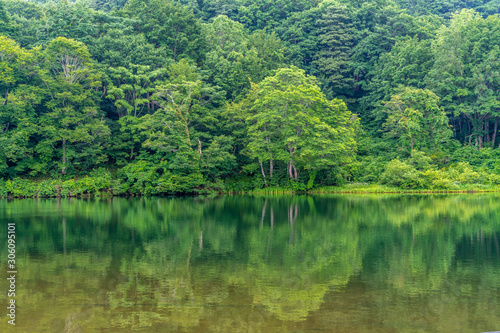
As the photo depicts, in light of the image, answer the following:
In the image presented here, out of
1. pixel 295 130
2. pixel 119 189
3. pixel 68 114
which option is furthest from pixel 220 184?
pixel 68 114

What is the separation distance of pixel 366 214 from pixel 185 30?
30705 mm

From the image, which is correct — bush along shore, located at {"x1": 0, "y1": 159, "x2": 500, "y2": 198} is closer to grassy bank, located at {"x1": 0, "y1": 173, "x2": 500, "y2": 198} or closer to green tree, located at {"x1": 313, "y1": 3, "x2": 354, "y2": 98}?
grassy bank, located at {"x1": 0, "y1": 173, "x2": 500, "y2": 198}

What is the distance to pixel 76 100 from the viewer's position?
1335 inches

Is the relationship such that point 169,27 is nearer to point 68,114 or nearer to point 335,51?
point 68,114

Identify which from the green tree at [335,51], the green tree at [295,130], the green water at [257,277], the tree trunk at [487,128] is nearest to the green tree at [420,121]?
the tree trunk at [487,128]

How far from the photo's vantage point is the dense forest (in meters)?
33.5

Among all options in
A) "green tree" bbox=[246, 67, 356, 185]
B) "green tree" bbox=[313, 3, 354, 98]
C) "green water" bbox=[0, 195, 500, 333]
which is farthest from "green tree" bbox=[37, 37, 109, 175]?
"green tree" bbox=[313, 3, 354, 98]

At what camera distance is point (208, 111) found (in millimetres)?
36812

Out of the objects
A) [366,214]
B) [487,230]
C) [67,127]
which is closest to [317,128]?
[366,214]

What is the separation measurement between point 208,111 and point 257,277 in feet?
97.3

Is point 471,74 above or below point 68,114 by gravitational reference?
above

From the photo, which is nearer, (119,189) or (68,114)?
(119,189)

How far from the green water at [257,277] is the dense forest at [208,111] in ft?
63.9

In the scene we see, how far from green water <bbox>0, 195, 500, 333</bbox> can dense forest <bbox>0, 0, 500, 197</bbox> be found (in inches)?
767
